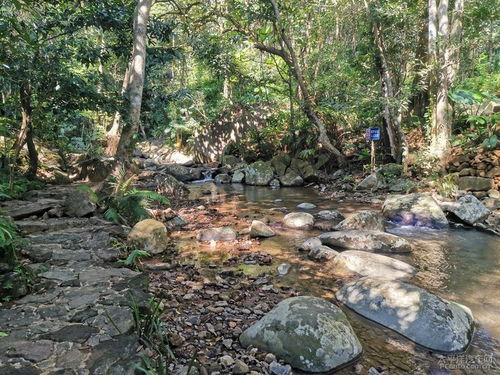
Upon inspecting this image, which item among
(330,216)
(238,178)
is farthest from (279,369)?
(238,178)

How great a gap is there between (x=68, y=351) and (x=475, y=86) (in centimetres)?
1489

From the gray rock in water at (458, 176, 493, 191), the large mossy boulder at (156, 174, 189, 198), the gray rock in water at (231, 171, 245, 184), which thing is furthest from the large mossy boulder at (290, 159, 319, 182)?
the gray rock in water at (458, 176, 493, 191)

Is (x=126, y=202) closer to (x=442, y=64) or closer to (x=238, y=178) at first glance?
(x=238, y=178)

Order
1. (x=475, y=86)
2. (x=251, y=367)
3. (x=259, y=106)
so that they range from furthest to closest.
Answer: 1. (x=259, y=106)
2. (x=475, y=86)
3. (x=251, y=367)

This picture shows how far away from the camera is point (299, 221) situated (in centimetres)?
810

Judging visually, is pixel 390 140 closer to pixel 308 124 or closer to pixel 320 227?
pixel 308 124

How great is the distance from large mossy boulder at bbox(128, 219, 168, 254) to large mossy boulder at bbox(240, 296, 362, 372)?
296cm

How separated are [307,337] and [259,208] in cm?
704

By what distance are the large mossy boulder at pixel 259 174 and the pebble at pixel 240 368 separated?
12.2 meters

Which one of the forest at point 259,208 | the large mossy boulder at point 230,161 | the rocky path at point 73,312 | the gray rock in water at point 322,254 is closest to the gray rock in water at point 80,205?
the forest at point 259,208

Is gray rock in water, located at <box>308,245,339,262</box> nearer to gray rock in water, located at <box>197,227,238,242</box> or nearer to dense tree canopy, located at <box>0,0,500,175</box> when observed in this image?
gray rock in water, located at <box>197,227,238,242</box>

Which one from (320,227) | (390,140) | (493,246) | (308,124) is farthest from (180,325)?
(308,124)

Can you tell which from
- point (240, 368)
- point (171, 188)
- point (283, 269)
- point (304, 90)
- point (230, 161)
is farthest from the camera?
point (230, 161)

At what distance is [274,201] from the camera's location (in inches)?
444
